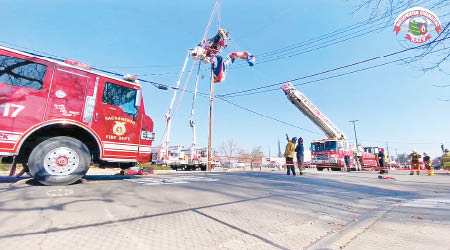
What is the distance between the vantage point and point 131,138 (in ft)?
18.8

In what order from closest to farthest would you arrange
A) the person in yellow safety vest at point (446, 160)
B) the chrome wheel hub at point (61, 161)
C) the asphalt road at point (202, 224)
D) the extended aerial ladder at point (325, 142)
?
the asphalt road at point (202, 224) < the chrome wheel hub at point (61, 161) < the person in yellow safety vest at point (446, 160) < the extended aerial ladder at point (325, 142)

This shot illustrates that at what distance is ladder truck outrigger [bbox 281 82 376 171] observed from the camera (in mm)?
17891

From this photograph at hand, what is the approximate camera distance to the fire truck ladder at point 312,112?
60.2 feet

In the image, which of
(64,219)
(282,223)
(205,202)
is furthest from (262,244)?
(64,219)

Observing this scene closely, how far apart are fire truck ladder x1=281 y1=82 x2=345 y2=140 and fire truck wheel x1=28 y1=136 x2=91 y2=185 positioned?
1621 centimetres

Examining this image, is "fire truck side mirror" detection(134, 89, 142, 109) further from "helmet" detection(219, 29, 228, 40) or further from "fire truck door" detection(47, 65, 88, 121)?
"helmet" detection(219, 29, 228, 40)

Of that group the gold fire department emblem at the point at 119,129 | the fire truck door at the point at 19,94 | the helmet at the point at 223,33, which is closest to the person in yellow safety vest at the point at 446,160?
the helmet at the point at 223,33

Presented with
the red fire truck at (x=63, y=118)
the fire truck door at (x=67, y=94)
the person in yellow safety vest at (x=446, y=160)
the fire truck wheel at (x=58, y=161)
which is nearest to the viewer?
the red fire truck at (x=63, y=118)

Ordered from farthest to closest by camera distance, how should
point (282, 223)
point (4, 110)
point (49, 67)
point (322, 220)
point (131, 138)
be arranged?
point (131, 138) < point (49, 67) < point (4, 110) < point (322, 220) < point (282, 223)

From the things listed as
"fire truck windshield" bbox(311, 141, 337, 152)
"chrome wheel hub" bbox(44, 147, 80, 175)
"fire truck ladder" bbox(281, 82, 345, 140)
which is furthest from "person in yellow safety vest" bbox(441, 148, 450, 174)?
"chrome wheel hub" bbox(44, 147, 80, 175)

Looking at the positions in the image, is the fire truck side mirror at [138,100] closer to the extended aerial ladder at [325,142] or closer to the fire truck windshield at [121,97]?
the fire truck windshield at [121,97]

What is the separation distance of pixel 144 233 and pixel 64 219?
98cm

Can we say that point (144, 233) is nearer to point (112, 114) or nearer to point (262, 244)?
point (262, 244)

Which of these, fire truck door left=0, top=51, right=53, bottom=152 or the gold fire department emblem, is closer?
fire truck door left=0, top=51, right=53, bottom=152
